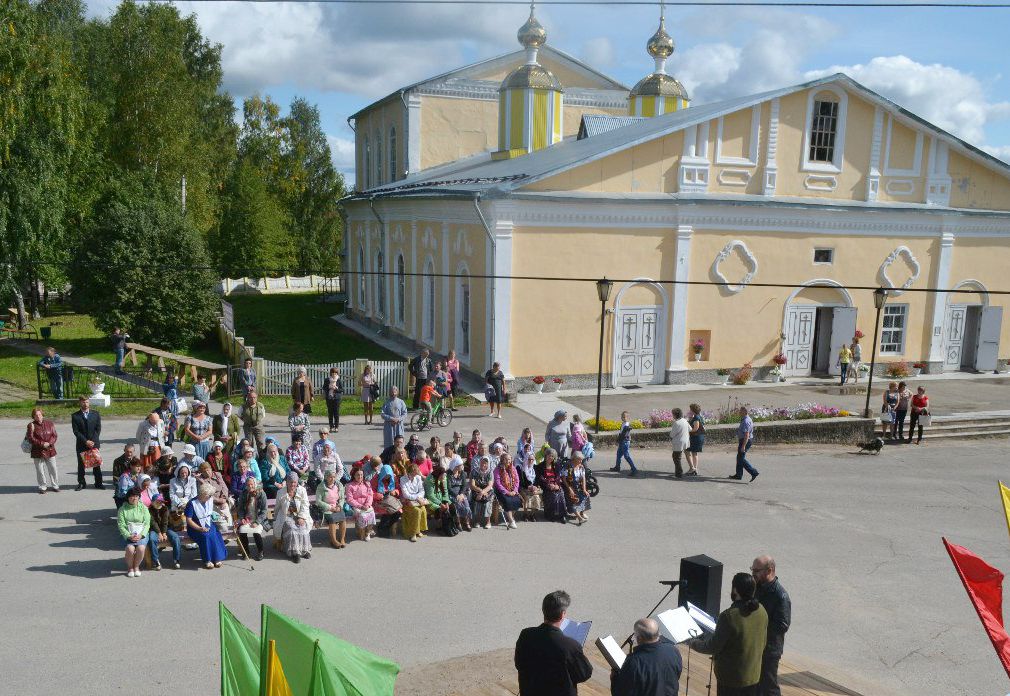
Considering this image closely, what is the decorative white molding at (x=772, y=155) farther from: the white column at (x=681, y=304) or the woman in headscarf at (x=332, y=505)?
the woman in headscarf at (x=332, y=505)

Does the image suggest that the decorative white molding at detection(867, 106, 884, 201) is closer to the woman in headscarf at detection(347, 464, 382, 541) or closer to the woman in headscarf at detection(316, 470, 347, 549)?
the woman in headscarf at detection(347, 464, 382, 541)

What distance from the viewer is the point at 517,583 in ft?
36.5

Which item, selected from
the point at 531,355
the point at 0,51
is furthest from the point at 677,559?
the point at 0,51

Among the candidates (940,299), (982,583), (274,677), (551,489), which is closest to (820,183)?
(940,299)

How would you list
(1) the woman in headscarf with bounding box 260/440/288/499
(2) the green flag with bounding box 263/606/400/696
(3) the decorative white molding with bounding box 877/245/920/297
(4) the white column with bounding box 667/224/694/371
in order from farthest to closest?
(3) the decorative white molding with bounding box 877/245/920/297, (4) the white column with bounding box 667/224/694/371, (1) the woman in headscarf with bounding box 260/440/288/499, (2) the green flag with bounding box 263/606/400/696

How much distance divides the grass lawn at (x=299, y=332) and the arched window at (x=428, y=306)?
1458 millimetres

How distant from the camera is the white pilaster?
119 ft

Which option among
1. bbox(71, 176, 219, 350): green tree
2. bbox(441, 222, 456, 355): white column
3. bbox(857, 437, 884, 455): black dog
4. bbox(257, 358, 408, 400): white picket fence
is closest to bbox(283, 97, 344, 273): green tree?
bbox(71, 176, 219, 350): green tree

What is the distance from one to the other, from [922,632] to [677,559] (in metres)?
3.20

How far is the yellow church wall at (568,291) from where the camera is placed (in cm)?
2306

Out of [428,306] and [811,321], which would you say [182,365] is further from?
[811,321]

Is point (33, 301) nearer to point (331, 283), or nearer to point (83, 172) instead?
point (83, 172)

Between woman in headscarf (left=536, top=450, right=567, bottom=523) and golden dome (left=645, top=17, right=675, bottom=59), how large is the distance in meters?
26.9

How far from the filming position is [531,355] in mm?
23359
